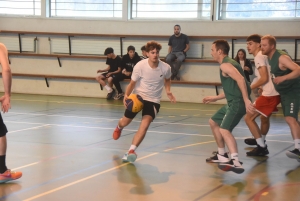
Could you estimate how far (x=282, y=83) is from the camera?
24.4ft

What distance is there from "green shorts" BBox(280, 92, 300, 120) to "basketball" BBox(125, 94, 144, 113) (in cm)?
202

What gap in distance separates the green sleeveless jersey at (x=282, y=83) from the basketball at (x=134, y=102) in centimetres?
189

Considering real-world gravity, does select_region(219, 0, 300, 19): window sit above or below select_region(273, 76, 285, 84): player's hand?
above

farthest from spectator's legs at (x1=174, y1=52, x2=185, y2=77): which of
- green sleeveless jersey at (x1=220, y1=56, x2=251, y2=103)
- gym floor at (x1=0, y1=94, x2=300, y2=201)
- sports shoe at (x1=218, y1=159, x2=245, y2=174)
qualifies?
sports shoe at (x1=218, y1=159, x2=245, y2=174)

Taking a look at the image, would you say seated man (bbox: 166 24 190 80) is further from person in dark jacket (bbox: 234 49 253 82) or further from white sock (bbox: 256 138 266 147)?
white sock (bbox: 256 138 266 147)

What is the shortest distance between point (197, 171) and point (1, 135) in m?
2.48

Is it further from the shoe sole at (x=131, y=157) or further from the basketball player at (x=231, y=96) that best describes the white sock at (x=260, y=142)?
the shoe sole at (x=131, y=157)

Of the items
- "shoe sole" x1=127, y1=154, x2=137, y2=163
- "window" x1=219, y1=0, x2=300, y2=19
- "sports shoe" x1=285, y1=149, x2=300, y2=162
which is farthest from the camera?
"window" x1=219, y1=0, x2=300, y2=19

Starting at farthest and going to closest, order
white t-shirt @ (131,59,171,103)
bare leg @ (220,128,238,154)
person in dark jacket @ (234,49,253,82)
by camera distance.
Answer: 1. person in dark jacket @ (234,49,253,82)
2. white t-shirt @ (131,59,171,103)
3. bare leg @ (220,128,238,154)

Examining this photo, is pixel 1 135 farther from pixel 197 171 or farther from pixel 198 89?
pixel 198 89

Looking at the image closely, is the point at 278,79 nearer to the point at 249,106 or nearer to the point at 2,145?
the point at 249,106

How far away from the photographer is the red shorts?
7.82 m

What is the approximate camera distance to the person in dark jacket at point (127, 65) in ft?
55.8

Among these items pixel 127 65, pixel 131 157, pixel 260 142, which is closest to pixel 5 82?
pixel 131 157
